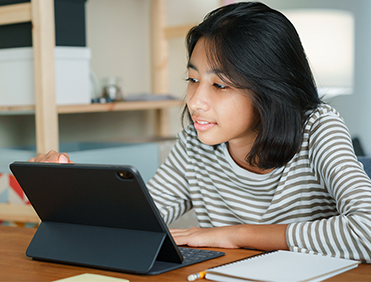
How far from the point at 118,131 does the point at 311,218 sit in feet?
5.39

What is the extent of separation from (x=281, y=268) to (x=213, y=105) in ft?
1.37

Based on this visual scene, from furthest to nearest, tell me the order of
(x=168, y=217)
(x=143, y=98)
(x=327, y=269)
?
A: (x=143, y=98)
(x=168, y=217)
(x=327, y=269)

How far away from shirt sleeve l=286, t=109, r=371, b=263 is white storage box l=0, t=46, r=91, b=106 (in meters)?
1.11

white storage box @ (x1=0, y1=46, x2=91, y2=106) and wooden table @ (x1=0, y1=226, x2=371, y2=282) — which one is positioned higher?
white storage box @ (x1=0, y1=46, x2=91, y2=106)

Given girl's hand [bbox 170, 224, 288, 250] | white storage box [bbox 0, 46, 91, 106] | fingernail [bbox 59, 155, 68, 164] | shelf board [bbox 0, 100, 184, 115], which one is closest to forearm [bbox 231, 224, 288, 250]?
girl's hand [bbox 170, 224, 288, 250]

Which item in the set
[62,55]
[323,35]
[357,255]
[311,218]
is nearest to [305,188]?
[311,218]

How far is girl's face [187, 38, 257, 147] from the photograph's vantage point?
964mm

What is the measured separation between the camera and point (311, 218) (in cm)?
103

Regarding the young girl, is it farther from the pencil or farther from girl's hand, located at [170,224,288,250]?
the pencil

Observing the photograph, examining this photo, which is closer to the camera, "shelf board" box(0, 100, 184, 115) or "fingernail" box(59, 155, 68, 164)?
"fingernail" box(59, 155, 68, 164)

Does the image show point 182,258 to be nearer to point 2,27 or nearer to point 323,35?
point 2,27

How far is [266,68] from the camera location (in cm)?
97

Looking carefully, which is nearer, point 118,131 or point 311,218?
point 311,218

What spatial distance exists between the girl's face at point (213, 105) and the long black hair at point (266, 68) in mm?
19
